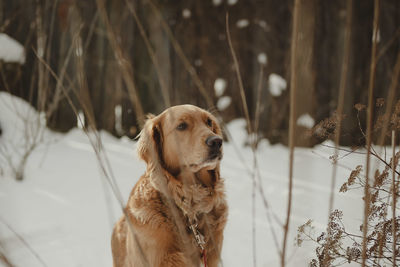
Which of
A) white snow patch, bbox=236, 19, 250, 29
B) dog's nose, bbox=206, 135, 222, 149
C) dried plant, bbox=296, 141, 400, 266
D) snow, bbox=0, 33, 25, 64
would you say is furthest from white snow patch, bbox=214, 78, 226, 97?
dried plant, bbox=296, 141, 400, 266

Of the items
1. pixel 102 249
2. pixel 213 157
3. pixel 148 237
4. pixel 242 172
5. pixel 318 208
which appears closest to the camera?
pixel 148 237

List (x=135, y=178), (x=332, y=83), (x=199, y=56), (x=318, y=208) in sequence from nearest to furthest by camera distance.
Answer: (x=318, y=208)
(x=135, y=178)
(x=332, y=83)
(x=199, y=56)

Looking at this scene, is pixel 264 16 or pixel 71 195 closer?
pixel 71 195

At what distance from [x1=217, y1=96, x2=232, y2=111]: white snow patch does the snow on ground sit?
0.98 metres

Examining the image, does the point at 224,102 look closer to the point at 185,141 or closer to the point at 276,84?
the point at 276,84

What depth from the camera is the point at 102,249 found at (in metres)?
2.42

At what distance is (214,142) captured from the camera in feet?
5.91

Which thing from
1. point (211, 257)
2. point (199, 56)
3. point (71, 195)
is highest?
point (199, 56)

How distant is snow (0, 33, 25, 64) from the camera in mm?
3943

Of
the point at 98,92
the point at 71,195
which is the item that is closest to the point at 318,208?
the point at 71,195

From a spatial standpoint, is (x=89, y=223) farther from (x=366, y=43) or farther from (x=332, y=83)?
(x=366, y=43)

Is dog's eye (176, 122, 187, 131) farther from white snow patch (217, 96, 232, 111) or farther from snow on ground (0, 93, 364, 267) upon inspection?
white snow patch (217, 96, 232, 111)

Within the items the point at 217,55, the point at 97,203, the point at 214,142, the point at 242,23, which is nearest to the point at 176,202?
the point at 214,142

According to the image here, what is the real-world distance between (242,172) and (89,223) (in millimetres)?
2140
